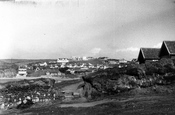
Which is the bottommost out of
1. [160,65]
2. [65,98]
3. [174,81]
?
[65,98]

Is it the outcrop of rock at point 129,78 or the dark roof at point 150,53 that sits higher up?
the dark roof at point 150,53

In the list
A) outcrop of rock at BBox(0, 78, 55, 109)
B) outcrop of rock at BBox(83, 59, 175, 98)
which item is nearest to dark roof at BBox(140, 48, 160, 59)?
outcrop of rock at BBox(83, 59, 175, 98)

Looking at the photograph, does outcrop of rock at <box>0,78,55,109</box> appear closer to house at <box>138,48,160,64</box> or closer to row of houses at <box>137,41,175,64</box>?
row of houses at <box>137,41,175,64</box>

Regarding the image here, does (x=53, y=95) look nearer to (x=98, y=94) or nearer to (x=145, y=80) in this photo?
(x=98, y=94)

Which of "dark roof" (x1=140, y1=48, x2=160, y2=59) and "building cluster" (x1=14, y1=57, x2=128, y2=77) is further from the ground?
"dark roof" (x1=140, y1=48, x2=160, y2=59)

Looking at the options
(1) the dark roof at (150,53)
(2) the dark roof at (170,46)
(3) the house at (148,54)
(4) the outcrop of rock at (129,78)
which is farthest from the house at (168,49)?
(4) the outcrop of rock at (129,78)

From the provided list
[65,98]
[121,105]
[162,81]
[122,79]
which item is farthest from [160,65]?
[65,98]

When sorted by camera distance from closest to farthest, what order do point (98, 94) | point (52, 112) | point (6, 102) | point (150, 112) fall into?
point (150, 112), point (52, 112), point (6, 102), point (98, 94)

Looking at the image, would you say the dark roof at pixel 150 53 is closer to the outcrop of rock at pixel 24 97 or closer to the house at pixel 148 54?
the house at pixel 148 54
